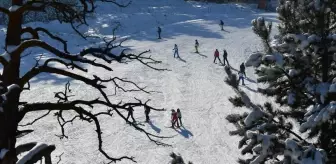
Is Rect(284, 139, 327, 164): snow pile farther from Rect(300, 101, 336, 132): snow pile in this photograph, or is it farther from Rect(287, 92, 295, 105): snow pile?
Rect(287, 92, 295, 105): snow pile

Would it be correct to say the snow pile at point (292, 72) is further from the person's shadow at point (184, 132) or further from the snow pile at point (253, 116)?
the person's shadow at point (184, 132)

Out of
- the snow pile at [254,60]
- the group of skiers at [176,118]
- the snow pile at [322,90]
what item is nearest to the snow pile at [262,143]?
the snow pile at [322,90]

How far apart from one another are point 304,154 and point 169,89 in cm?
1991

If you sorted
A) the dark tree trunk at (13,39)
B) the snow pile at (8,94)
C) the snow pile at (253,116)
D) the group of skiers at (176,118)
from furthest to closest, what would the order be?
1. the group of skiers at (176,118)
2. the snow pile at (253,116)
3. the dark tree trunk at (13,39)
4. the snow pile at (8,94)

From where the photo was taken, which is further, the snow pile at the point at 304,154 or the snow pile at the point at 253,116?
the snow pile at the point at 253,116

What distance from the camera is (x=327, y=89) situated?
616 centimetres

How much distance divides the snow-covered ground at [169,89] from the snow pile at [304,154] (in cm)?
1024

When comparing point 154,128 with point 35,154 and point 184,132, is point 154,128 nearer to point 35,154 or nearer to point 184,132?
point 184,132

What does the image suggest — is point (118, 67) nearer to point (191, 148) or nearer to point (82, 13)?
point (191, 148)

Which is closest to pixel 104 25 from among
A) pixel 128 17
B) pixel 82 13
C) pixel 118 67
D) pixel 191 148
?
pixel 128 17

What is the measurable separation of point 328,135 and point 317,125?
2.39 feet

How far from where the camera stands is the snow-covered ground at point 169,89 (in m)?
16.8

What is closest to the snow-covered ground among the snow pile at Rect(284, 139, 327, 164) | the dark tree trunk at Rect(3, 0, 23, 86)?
the dark tree trunk at Rect(3, 0, 23, 86)

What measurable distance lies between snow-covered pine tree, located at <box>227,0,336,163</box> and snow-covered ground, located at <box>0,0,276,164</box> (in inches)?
356
